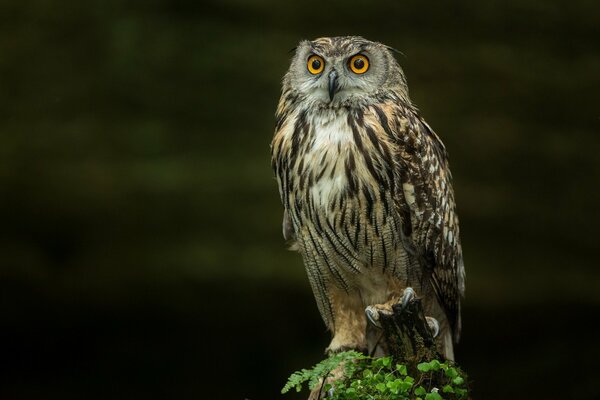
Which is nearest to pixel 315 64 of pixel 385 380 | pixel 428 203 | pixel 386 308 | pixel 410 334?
pixel 428 203

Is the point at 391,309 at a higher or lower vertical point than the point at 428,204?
lower

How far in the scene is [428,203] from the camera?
3.08 metres

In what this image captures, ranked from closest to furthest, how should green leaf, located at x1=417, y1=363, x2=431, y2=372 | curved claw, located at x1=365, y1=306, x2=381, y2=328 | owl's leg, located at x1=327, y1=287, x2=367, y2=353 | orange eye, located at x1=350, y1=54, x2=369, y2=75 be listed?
green leaf, located at x1=417, y1=363, x2=431, y2=372 < curved claw, located at x1=365, y1=306, x2=381, y2=328 < orange eye, located at x1=350, y1=54, x2=369, y2=75 < owl's leg, located at x1=327, y1=287, x2=367, y2=353

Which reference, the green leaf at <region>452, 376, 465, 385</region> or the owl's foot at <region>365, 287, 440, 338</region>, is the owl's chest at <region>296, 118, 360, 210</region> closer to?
the owl's foot at <region>365, 287, 440, 338</region>

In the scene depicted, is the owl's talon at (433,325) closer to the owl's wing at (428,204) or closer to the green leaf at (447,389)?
the owl's wing at (428,204)

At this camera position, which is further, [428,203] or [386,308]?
[428,203]

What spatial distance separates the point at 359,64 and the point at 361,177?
0.37m

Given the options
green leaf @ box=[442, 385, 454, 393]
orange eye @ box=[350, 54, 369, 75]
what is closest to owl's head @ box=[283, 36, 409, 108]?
orange eye @ box=[350, 54, 369, 75]

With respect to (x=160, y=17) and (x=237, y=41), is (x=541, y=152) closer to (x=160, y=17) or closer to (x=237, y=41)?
(x=237, y=41)

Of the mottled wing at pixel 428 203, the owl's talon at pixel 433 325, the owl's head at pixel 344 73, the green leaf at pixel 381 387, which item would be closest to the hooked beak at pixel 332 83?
the owl's head at pixel 344 73

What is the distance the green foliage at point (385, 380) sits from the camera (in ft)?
8.93

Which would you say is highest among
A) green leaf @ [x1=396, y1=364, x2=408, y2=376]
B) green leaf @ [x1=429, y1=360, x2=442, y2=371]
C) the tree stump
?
the tree stump

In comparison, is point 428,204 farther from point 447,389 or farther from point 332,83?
point 447,389

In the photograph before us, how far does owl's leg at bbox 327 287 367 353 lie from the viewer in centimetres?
327
